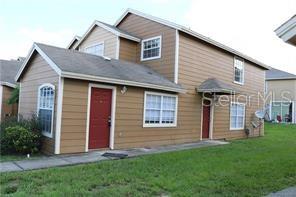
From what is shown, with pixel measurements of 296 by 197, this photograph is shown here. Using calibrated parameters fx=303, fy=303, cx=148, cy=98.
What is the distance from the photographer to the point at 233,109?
738 inches

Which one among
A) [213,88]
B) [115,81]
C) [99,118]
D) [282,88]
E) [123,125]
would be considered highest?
[282,88]

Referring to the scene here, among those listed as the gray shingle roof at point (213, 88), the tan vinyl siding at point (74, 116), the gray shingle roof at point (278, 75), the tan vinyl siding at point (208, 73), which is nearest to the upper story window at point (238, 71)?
the tan vinyl siding at point (208, 73)

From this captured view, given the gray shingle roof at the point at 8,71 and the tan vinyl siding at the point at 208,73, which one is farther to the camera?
the gray shingle roof at the point at 8,71

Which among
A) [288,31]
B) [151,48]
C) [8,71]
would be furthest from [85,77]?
[8,71]

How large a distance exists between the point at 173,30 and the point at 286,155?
733 cm

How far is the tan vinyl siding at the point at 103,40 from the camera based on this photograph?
52.3ft

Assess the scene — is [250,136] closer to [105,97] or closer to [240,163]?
[240,163]

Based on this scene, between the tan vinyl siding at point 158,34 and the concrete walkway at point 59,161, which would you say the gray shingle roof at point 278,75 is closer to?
the tan vinyl siding at point 158,34

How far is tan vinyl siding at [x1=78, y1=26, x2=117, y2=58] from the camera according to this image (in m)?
15.9

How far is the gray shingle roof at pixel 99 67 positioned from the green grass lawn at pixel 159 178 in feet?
11.2

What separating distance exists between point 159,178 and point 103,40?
36.4 ft

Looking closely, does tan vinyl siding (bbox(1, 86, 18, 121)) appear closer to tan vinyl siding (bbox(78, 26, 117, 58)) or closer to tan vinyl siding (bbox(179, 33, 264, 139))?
tan vinyl siding (bbox(78, 26, 117, 58))

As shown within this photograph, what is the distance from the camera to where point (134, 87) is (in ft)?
40.2

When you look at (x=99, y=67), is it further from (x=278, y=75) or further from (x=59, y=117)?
(x=278, y=75)
